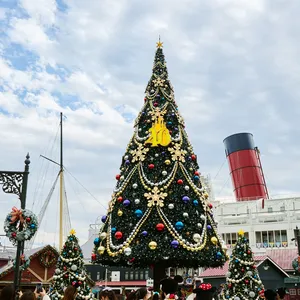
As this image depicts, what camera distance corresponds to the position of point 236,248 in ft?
48.8

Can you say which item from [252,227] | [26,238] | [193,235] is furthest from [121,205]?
[252,227]

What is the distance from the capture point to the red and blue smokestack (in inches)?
1582

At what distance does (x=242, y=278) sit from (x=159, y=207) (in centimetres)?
471

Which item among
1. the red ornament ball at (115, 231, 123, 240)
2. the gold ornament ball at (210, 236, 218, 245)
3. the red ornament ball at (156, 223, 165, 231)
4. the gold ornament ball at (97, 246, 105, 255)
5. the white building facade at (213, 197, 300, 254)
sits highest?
the white building facade at (213, 197, 300, 254)

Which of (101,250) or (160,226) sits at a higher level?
(160,226)

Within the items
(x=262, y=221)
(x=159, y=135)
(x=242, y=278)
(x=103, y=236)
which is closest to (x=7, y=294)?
(x=103, y=236)

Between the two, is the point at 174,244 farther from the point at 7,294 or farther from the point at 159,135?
the point at 7,294

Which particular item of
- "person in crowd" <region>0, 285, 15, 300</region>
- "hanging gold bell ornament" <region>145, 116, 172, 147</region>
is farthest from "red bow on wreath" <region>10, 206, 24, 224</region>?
"hanging gold bell ornament" <region>145, 116, 172, 147</region>

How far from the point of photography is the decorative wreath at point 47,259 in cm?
2695

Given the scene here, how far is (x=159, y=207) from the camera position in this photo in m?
12.5

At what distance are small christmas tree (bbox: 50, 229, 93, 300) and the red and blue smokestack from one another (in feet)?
89.0

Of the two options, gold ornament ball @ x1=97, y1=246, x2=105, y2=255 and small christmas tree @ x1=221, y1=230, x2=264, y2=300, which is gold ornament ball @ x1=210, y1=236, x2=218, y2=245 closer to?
small christmas tree @ x1=221, y1=230, x2=264, y2=300

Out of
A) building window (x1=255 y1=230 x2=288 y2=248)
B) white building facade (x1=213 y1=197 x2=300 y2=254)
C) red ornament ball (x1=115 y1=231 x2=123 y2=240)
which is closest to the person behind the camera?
red ornament ball (x1=115 y1=231 x2=123 y2=240)

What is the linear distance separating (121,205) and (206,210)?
9.45ft
